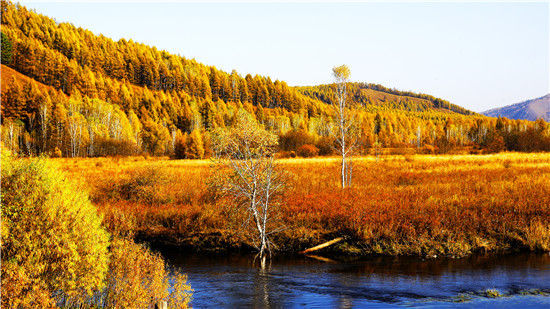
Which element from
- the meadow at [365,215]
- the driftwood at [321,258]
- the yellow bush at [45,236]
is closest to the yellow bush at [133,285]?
the yellow bush at [45,236]

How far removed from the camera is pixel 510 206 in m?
21.8

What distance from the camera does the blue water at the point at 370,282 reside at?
42.5ft

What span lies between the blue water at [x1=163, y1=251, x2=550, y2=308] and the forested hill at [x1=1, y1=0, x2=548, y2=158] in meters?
16.5

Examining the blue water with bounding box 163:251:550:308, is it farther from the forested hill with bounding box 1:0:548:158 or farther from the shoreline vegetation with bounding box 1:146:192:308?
the forested hill with bounding box 1:0:548:158

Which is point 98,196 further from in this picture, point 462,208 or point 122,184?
point 462,208

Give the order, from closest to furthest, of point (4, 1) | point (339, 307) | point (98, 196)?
point (339, 307) → point (98, 196) → point (4, 1)

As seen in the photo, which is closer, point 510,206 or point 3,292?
point 3,292

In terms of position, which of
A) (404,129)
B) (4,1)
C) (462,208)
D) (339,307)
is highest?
(4,1)

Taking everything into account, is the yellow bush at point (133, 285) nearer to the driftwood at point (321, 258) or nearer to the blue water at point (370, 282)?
the blue water at point (370, 282)

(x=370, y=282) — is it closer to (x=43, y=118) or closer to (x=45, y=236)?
(x=45, y=236)

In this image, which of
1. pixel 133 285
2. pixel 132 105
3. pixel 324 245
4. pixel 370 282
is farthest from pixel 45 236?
pixel 132 105

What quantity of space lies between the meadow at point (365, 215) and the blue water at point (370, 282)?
4.26 feet

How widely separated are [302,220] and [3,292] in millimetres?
15063

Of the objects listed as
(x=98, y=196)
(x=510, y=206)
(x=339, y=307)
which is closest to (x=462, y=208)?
(x=510, y=206)
